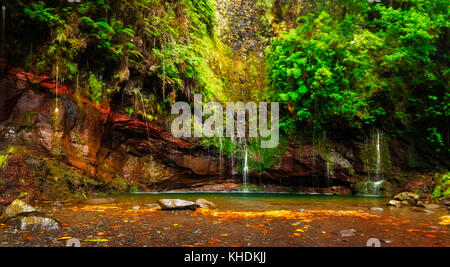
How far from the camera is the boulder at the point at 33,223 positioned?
10.4ft

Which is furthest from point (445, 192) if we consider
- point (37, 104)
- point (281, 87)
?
point (37, 104)

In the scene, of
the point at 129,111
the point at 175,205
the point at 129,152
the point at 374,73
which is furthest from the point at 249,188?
the point at 374,73

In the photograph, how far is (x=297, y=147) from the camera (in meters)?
12.3

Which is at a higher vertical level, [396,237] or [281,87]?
[281,87]

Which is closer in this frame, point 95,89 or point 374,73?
point 95,89

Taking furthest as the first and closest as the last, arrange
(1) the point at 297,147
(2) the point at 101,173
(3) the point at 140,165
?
1. (1) the point at 297,147
2. (3) the point at 140,165
3. (2) the point at 101,173

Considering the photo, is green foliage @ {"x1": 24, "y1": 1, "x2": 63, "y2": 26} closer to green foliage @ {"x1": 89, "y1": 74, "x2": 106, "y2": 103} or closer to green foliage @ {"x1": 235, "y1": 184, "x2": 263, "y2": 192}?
green foliage @ {"x1": 89, "y1": 74, "x2": 106, "y2": 103}

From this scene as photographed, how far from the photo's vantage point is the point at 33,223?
3.19m

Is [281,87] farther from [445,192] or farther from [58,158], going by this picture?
[58,158]

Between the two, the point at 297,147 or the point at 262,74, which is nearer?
the point at 297,147

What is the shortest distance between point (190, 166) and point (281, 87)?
627cm

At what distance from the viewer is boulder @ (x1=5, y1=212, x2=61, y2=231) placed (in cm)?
316

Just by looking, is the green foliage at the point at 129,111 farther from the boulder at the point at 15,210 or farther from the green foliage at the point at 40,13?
the boulder at the point at 15,210

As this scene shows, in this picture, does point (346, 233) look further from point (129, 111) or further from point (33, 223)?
point (129, 111)
